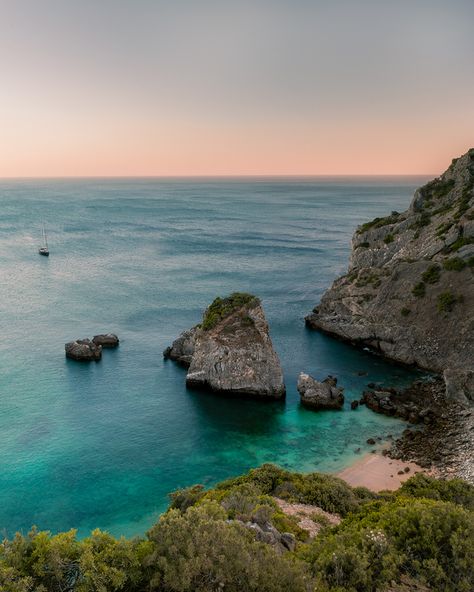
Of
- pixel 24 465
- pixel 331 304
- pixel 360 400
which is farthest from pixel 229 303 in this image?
pixel 24 465

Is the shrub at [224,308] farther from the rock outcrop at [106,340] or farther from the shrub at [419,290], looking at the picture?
the shrub at [419,290]

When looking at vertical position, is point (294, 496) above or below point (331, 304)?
below

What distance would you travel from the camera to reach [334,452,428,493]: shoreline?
1616 inches

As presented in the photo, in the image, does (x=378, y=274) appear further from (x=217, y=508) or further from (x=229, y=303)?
(x=217, y=508)

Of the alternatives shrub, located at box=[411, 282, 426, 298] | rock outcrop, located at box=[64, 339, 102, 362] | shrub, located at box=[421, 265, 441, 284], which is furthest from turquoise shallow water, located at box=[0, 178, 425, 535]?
shrub, located at box=[421, 265, 441, 284]

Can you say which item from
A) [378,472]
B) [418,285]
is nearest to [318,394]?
[378,472]

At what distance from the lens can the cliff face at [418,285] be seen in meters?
64.1

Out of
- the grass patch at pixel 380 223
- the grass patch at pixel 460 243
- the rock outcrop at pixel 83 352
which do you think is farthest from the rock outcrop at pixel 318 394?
the grass patch at pixel 380 223

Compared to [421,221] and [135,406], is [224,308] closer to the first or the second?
[135,406]

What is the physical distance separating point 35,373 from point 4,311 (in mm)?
30125

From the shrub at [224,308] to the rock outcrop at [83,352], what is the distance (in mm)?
16766

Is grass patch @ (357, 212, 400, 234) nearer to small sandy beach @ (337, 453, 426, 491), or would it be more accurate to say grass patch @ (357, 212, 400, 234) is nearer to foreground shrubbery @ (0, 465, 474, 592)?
small sandy beach @ (337, 453, 426, 491)

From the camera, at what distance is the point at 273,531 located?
25578 mm

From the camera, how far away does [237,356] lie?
187 feet
